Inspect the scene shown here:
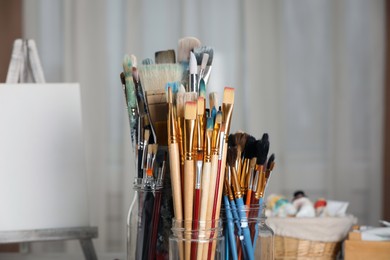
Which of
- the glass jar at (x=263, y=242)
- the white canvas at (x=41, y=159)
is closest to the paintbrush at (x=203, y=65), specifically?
the glass jar at (x=263, y=242)

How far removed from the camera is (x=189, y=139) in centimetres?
89

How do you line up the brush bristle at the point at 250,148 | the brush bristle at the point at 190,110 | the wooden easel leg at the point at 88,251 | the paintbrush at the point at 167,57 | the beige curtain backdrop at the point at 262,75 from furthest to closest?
the beige curtain backdrop at the point at 262,75, the wooden easel leg at the point at 88,251, the paintbrush at the point at 167,57, the brush bristle at the point at 250,148, the brush bristle at the point at 190,110

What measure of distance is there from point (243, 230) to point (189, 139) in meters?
0.16

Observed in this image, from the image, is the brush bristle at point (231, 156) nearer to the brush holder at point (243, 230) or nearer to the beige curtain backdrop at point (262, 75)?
the brush holder at point (243, 230)

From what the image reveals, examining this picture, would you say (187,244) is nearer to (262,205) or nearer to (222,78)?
(262,205)

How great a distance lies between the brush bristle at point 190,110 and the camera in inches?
34.6

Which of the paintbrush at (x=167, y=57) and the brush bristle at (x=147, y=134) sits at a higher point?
the paintbrush at (x=167, y=57)

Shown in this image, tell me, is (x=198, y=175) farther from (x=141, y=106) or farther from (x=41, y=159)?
(x=41, y=159)

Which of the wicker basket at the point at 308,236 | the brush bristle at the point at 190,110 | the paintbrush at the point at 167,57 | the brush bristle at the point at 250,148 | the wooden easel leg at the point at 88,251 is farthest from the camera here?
the wooden easel leg at the point at 88,251

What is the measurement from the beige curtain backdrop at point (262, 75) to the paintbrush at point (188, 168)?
2.08 metres

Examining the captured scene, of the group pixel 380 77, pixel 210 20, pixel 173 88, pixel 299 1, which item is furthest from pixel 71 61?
pixel 173 88

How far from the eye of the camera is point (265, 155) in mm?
968

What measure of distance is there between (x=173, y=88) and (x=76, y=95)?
28.8 inches

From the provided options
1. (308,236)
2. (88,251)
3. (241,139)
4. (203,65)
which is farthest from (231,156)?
(88,251)
